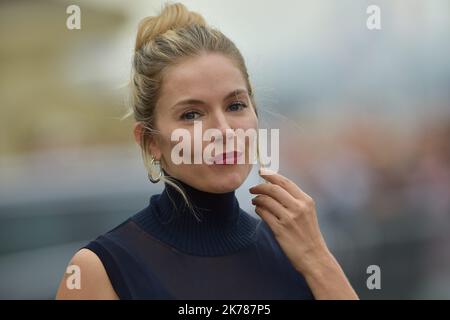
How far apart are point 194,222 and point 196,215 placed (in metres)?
0.02

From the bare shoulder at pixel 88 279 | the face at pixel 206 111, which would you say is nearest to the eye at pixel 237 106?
the face at pixel 206 111

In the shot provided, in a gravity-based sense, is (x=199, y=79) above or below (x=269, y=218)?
above

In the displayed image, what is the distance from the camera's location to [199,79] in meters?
1.10

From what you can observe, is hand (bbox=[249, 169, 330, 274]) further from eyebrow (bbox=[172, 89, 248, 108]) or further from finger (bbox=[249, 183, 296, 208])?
eyebrow (bbox=[172, 89, 248, 108])

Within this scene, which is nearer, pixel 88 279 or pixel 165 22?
pixel 88 279

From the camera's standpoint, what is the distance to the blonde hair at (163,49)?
1134 mm

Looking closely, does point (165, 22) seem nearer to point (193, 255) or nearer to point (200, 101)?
point (200, 101)

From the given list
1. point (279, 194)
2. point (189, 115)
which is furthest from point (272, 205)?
point (189, 115)

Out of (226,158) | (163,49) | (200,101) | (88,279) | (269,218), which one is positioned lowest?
(88,279)

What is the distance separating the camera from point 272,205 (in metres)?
1.12

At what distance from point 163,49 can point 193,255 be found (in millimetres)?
425

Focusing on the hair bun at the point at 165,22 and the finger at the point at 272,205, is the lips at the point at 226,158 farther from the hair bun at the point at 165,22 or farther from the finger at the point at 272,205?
the hair bun at the point at 165,22

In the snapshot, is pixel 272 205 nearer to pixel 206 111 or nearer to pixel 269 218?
pixel 269 218
